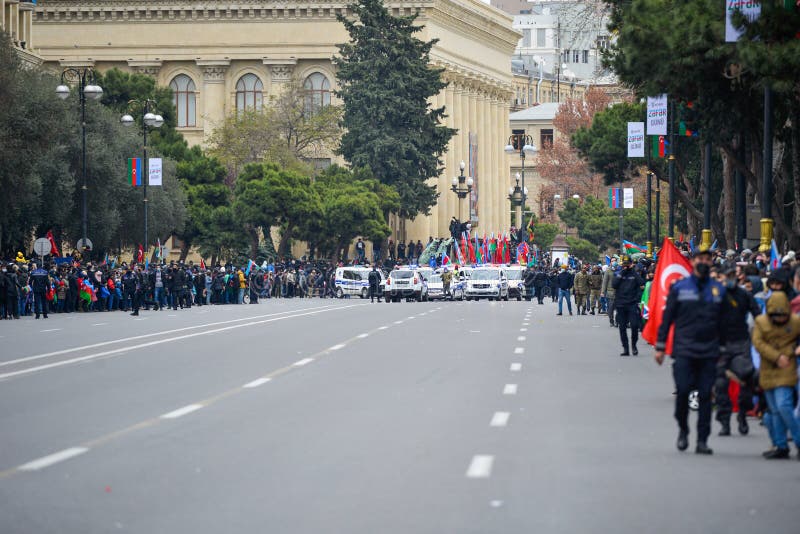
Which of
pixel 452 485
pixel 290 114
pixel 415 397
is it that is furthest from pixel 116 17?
pixel 452 485

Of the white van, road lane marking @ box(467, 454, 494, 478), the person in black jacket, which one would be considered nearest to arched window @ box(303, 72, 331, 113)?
the white van

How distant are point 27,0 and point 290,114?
64.8 feet

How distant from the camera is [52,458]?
1378 cm

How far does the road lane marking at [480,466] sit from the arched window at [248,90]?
99160 mm

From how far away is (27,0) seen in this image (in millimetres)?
82000

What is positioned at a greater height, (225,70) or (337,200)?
(225,70)

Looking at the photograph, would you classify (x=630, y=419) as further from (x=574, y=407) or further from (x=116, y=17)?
(x=116, y=17)

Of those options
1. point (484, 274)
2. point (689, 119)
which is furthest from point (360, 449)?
point (484, 274)

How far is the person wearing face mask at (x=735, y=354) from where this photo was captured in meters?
15.4

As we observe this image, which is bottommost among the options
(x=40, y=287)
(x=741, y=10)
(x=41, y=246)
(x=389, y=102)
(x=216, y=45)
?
(x=40, y=287)

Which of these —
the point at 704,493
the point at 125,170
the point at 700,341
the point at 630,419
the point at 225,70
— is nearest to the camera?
the point at 704,493

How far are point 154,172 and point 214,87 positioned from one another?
155 feet

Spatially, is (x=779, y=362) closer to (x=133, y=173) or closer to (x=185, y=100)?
(x=133, y=173)

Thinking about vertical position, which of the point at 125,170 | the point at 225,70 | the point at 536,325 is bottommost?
the point at 536,325
